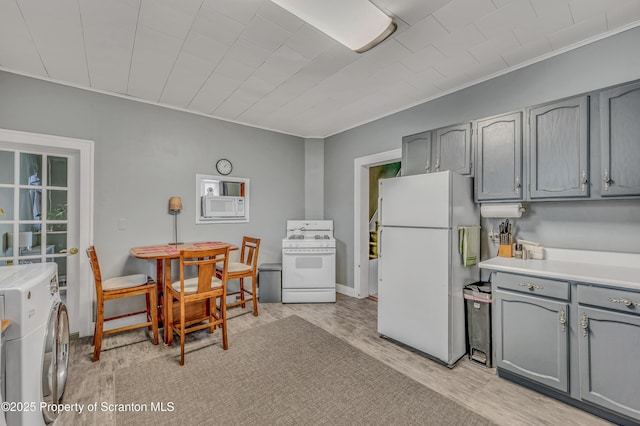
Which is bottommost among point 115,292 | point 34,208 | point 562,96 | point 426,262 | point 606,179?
point 115,292

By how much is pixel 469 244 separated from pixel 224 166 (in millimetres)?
3191

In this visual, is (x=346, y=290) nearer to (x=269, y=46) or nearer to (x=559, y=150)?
(x=559, y=150)

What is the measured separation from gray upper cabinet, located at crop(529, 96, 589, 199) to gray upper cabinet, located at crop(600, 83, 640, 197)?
9 centimetres

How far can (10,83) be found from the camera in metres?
2.54

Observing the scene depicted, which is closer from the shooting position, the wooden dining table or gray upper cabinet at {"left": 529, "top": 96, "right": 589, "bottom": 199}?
gray upper cabinet at {"left": 529, "top": 96, "right": 589, "bottom": 199}

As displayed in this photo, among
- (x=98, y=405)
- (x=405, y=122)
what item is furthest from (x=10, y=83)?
(x=405, y=122)

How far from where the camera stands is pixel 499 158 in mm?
2395

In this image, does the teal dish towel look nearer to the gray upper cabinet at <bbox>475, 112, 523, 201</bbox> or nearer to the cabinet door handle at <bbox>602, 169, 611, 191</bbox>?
the gray upper cabinet at <bbox>475, 112, 523, 201</bbox>

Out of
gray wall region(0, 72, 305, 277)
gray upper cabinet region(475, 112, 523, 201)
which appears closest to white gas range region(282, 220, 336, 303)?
gray wall region(0, 72, 305, 277)

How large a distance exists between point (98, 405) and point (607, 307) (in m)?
3.41

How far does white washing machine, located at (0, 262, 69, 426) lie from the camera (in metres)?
1.24

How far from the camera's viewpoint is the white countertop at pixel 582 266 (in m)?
A: 1.72

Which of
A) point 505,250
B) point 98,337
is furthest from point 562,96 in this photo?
point 98,337

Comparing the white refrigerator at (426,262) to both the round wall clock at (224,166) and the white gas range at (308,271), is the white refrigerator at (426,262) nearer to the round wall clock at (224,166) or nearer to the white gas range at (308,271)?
the white gas range at (308,271)
